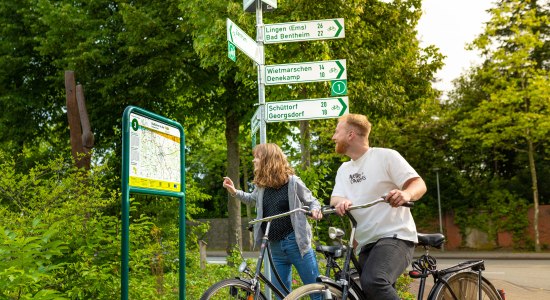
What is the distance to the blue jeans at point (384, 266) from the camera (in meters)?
3.91

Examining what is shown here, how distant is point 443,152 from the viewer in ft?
110

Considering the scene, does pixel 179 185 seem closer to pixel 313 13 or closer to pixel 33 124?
pixel 313 13

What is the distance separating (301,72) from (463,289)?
12.7 ft

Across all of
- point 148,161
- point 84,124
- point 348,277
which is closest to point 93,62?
point 84,124

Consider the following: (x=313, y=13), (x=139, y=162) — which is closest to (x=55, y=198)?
(x=139, y=162)

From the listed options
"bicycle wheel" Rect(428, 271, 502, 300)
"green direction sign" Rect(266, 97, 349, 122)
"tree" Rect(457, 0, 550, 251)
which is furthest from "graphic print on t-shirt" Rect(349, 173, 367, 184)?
"tree" Rect(457, 0, 550, 251)

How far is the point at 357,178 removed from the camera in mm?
4262

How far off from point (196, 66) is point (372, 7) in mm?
5508

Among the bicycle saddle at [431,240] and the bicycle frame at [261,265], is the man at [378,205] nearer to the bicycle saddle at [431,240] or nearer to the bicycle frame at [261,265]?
the bicycle saddle at [431,240]

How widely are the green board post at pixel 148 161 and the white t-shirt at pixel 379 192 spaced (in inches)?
54.2

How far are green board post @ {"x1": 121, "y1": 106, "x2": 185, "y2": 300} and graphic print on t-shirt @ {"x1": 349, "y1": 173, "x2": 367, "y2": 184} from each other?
1442 mm

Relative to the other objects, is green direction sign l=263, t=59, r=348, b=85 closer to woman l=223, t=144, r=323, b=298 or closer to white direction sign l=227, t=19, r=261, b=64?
white direction sign l=227, t=19, r=261, b=64

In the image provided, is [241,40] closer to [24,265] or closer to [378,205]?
[378,205]

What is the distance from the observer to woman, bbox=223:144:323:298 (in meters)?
5.55
